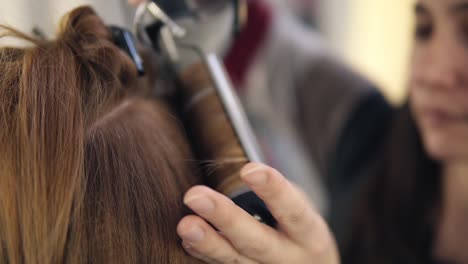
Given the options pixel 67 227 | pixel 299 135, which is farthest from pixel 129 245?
pixel 299 135

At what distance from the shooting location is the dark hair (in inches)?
26.1

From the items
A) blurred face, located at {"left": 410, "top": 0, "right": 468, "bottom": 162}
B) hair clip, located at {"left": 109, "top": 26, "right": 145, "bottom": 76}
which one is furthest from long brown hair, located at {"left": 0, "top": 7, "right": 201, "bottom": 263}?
blurred face, located at {"left": 410, "top": 0, "right": 468, "bottom": 162}

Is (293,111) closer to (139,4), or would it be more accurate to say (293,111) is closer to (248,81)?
(248,81)

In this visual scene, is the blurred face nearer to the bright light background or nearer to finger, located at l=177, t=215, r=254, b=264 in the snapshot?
finger, located at l=177, t=215, r=254, b=264

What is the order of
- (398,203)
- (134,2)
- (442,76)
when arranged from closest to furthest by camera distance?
(134,2)
(442,76)
(398,203)

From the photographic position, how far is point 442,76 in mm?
541

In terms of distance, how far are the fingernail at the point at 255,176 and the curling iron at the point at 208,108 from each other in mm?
21

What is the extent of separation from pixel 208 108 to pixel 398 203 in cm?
44

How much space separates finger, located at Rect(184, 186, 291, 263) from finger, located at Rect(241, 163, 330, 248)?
1 centimetres

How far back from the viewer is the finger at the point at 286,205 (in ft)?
0.88

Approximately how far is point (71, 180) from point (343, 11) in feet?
3.38

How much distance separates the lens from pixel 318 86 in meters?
0.74

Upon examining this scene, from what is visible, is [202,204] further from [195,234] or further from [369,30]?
[369,30]

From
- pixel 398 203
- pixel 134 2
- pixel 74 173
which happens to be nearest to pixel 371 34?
pixel 398 203
